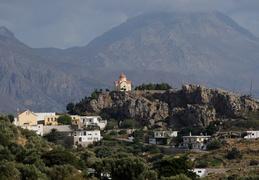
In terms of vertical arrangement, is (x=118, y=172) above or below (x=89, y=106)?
below

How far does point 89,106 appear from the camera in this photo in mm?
148000

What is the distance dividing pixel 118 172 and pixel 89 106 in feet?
230

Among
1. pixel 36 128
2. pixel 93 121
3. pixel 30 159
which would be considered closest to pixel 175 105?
pixel 93 121

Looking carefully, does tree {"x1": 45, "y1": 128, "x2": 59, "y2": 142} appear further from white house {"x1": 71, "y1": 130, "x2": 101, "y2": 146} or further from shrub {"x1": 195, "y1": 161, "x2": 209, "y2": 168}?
shrub {"x1": 195, "y1": 161, "x2": 209, "y2": 168}

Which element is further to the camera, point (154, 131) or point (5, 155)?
point (154, 131)

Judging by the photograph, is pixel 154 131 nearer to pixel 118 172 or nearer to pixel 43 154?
pixel 43 154

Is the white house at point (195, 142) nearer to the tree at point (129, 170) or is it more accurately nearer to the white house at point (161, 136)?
the white house at point (161, 136)

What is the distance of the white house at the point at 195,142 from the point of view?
121 meters

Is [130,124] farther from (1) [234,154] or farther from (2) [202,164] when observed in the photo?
(2) [202,164]

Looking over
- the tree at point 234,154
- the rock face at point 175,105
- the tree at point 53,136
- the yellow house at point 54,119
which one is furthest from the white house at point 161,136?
the tree at point 234,154

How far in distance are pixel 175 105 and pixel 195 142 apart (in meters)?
21.9

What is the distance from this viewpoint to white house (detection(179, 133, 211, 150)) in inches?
4783

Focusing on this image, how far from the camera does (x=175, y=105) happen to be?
144m

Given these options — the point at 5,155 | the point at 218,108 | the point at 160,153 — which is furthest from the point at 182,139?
the point at 5,155
